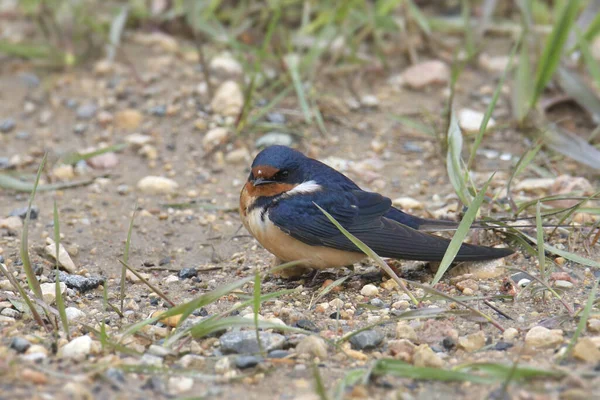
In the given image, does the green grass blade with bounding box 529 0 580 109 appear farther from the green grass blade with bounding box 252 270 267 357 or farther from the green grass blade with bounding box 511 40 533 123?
the green grass blade with bounding box 252 270 267 357

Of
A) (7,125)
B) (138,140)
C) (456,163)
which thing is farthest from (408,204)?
(7,125)

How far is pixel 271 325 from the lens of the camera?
2.57m

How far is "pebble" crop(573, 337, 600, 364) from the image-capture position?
243cm

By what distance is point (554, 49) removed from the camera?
178 inches

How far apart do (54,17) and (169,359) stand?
3383mm

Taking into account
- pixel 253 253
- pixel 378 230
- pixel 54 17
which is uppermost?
pixel 54 17

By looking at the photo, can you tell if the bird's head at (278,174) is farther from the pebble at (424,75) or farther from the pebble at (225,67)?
the pebble at (424,75)

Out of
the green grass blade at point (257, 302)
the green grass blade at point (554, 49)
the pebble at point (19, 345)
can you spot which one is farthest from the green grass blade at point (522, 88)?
the pebble at point (19, 345)

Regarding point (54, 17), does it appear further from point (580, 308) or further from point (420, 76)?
point (580, 308)

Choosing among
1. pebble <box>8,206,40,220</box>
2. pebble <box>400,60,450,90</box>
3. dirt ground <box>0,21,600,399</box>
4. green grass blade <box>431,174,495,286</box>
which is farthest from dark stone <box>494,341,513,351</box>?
pebble <box>400,60,450,90</box>

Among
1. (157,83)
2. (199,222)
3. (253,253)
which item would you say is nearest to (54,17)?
(157,83)

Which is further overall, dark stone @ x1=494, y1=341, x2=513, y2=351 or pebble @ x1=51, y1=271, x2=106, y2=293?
pebble @ x1=51, y1=271, x2=106, y2=293

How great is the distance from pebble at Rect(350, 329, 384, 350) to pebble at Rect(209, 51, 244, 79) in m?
2.70

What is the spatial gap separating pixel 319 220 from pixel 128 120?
188cm
